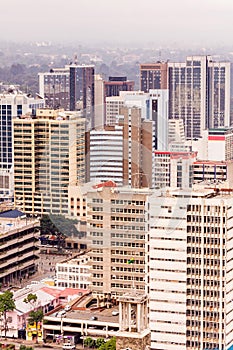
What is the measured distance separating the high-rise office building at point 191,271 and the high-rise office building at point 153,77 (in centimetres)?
1006

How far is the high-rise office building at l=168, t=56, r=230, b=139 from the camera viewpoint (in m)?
15.1

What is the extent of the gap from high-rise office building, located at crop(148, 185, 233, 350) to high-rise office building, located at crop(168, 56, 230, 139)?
9529 mm

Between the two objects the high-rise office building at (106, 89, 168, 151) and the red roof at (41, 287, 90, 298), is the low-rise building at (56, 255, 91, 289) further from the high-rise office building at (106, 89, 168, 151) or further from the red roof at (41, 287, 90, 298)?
the high-rise office building at (106, 89, 168, 151)

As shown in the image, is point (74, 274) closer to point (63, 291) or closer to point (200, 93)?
point (63, 291)

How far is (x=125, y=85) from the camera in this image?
15.3 metres

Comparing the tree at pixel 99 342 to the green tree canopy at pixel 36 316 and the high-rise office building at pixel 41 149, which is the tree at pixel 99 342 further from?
the high-rise office building at pixel 41 149

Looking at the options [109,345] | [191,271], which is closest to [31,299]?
[109,345]

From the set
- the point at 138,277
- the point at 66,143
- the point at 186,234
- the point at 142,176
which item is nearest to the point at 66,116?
the point at 66,143

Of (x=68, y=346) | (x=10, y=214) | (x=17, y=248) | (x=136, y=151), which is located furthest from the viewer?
(x=136, y=151)

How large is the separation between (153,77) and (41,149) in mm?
6753

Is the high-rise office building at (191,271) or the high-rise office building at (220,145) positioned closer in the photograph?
the high-rise office building at (191,271)

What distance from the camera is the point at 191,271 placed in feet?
17.1

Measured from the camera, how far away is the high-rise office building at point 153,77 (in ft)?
50.3

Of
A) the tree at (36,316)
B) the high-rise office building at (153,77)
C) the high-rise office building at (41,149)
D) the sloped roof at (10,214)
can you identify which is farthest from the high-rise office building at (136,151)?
the high-rise office building at (153,77)
